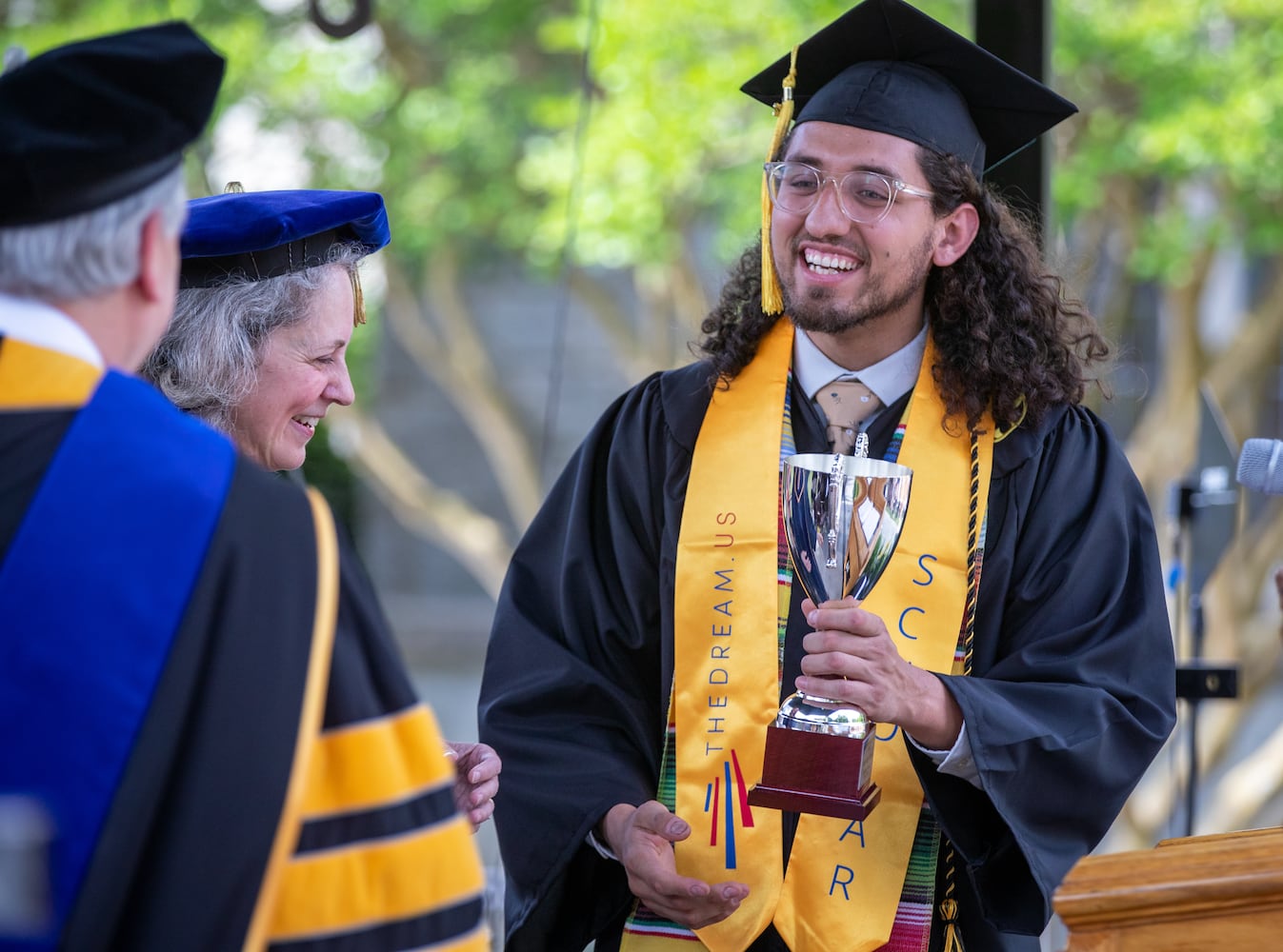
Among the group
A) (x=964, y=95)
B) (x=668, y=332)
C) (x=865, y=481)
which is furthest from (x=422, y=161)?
(x=865, y=481)

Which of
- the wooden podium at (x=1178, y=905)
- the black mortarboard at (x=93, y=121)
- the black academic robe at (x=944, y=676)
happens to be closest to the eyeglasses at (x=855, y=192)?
the black academic robe at (x=944, y=676)

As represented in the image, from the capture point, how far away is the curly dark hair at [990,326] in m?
2.75

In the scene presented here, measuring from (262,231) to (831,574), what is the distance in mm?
1046

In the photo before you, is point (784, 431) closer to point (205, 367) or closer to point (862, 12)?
point (862, 12)

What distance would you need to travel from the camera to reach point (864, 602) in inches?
104

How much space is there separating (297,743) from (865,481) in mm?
1051

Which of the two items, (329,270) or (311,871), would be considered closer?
(311,871)

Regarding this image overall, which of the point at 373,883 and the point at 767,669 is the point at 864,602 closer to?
the point at 767,669

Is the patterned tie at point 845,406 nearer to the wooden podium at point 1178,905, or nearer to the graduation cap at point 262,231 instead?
the graduation cap at point 262,231

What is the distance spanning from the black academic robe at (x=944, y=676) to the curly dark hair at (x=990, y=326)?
8 cm

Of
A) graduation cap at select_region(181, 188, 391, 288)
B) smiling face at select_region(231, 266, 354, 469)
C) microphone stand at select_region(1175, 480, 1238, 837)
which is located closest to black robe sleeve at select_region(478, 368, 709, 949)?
smiling face at select_region(231, 266, 354, 469)

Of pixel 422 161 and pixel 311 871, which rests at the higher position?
pixel 422 161

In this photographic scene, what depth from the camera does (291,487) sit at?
1536 millimetres

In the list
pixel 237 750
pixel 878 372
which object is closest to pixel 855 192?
pixel 878 372
